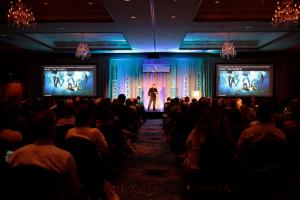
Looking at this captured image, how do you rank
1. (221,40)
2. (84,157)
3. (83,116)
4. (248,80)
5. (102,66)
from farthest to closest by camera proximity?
(102,66)
(248,80)
(221,40)
(83,116)
(84,157)

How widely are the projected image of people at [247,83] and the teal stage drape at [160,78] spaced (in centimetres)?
118

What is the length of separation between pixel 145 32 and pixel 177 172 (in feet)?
20.9

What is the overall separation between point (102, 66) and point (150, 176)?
12.3 metres

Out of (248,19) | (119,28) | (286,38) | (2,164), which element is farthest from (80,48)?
(2,164)

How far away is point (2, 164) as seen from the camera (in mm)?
2379

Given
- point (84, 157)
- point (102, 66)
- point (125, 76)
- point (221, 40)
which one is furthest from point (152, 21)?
point (125, 76)

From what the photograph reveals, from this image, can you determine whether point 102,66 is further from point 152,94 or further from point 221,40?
point 221,40

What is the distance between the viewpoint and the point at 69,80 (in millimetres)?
17281

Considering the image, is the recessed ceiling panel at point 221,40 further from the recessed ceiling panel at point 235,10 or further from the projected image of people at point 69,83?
the projected image of people at point 69,83

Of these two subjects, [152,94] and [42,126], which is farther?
[152,94]

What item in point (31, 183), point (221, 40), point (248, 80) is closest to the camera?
point (31, 183)

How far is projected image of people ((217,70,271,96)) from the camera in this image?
16.9 meters

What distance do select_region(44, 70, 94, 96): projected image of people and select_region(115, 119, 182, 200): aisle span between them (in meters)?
9.05

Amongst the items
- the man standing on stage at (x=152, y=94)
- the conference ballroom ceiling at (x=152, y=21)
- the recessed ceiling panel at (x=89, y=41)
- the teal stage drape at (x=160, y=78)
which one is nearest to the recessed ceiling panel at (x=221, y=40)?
the conference ballroom ceiling at (x=152, y=21)
